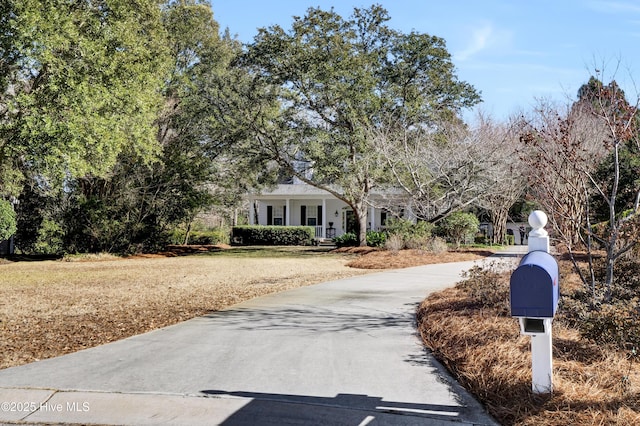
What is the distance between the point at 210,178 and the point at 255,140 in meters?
4.25

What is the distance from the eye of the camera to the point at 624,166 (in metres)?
17.2

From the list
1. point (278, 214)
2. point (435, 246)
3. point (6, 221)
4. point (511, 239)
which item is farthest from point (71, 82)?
point (511, 239)

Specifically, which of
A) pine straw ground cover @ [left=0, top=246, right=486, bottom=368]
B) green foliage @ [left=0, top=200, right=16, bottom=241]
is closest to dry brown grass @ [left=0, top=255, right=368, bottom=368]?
pine straw ground cover @ [left=0, top=246, right=486, bottom=368]

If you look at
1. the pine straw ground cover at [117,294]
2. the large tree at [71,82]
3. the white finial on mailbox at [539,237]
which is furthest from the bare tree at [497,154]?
the white finial on mailbox at [539,237]

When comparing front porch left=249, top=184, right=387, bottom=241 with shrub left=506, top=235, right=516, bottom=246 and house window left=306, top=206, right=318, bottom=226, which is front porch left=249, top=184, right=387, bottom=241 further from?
shrub left=506, top=235, right=516, bottom=246

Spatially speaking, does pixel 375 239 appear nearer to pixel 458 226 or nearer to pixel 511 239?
pixel 458 226

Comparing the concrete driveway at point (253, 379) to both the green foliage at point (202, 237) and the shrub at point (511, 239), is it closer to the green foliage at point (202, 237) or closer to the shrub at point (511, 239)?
the green foliage at point (202, 237)

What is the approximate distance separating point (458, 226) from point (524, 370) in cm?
2044

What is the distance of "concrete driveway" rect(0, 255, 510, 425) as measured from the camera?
4273mm

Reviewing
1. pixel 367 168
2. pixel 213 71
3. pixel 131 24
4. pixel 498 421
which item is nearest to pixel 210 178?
pixel 213 71

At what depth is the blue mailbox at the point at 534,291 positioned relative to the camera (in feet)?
13.1

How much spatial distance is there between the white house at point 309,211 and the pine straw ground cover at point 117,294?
16.1 metres

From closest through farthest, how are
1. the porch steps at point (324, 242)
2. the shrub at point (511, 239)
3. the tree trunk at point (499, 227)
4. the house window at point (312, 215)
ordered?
the tree trunk at point (499, 227)
the porch steps at point (324, 242)
the shrub at point (511, 239)
the house window at point (312, 215)

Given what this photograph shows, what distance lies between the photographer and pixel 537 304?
4012 millimetres
